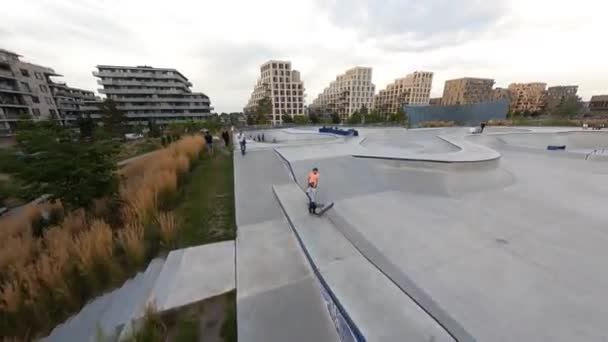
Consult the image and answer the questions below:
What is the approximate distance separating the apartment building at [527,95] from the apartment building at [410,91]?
4137 cm

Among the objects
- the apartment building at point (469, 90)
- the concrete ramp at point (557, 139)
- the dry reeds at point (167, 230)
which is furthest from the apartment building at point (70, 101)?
the apartment building at point (469, 90)

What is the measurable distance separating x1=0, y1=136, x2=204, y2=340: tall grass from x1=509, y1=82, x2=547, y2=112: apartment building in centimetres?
14060

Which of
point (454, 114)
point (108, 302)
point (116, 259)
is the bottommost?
point (108, 302)

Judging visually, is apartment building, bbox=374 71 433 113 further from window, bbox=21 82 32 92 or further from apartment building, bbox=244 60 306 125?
window, bbox=21 82 32 92

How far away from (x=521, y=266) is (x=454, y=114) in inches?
1608

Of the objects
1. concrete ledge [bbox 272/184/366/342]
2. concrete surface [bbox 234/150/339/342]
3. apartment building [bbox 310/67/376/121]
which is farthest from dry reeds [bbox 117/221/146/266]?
apartment building [bbox 310/67/376/121]

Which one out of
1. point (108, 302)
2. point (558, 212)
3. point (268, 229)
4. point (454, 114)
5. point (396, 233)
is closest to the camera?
point (108, 302)

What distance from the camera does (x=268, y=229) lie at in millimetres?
5375

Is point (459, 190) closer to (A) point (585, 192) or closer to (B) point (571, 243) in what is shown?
Answer: (B) point (571, 243)

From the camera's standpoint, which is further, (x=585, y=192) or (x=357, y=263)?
(x=585, y=192)

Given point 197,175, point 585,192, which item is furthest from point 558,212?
point 197,175

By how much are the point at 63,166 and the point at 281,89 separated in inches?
3159

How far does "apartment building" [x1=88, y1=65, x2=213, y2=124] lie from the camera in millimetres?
56344

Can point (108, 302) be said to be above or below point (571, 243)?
below
